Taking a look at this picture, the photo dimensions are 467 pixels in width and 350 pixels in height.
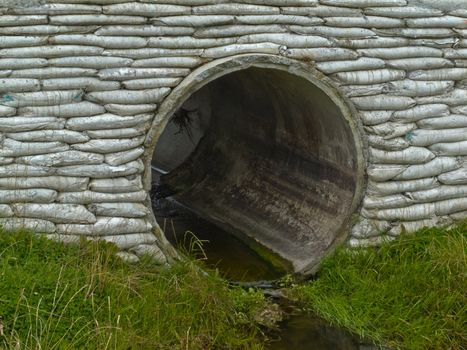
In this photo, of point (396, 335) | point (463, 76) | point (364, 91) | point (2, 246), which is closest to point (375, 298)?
point (396, 335)

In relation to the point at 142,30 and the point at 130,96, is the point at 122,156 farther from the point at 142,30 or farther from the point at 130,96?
the point at 142,30

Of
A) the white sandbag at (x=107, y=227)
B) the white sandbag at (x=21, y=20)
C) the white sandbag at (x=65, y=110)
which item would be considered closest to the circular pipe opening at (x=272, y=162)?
the white sandbag at (x=65, y=110)

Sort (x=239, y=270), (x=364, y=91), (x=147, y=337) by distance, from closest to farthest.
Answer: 1. (x=147, y=337)
2. (x=364, y=91)
3. (x=239, y=270)

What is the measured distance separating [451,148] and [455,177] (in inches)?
8.4

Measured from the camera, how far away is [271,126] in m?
7.70

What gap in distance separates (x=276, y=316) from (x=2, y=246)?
1.79m

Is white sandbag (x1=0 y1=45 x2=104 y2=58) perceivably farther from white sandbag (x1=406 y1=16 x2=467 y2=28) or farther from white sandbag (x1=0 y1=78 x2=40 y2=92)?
white sandbag (x1=406 y1=16 x2=467 y2=28)

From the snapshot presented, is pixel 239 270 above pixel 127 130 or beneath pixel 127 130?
beneath

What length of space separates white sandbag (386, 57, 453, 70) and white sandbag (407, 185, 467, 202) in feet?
2.88

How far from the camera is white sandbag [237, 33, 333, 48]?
5.57m

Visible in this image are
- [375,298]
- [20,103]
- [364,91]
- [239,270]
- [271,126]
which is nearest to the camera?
[20,103]

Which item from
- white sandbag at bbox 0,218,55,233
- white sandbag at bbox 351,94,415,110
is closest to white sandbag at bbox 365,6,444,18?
white sandbag at bbox 351,94,415,110

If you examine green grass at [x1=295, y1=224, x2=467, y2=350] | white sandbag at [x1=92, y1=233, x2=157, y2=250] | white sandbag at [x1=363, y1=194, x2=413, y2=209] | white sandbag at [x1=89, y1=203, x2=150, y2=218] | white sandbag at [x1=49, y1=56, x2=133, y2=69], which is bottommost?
green grass at [x1=295, y1=224, x2=467, y2=350]

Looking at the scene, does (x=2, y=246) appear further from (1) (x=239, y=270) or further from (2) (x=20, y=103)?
(1) (x=239, y=270)
